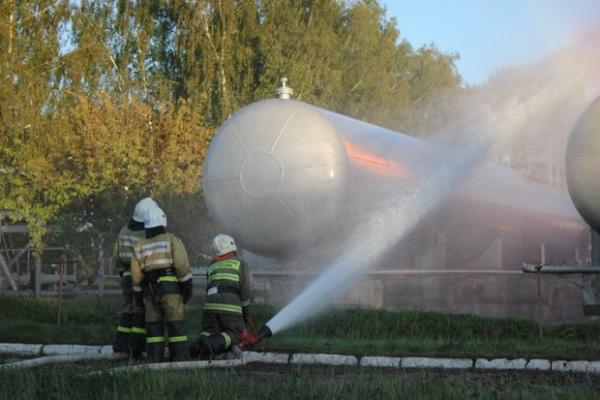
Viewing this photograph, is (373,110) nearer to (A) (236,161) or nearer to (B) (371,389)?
(A) (236,161)

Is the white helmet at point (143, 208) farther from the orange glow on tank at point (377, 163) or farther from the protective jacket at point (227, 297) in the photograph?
the orange glow on tank at point (377, 163)

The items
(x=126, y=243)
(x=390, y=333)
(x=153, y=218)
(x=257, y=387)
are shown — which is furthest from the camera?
(x=390, y=333)

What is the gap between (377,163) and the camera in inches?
607

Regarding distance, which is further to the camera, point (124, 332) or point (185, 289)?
point (124, 332)

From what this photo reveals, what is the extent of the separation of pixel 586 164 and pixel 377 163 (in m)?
2.96

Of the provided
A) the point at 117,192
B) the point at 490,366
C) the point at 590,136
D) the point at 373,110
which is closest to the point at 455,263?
the point at 590,136

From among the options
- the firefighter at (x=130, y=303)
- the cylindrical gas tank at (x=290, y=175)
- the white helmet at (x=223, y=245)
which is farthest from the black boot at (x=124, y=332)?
the cylindrical gas tank at (x=290, y=175)

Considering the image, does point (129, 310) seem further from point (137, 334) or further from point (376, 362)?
point (376, 362)

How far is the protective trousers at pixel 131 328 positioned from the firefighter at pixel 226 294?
24.6 inches

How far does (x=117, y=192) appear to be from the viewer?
2538 centimetres

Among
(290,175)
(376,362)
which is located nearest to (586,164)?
(290,175)

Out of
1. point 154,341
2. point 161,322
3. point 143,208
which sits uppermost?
point 143,208

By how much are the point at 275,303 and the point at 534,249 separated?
6.10 metres

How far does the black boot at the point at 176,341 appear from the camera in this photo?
31.8 ft
